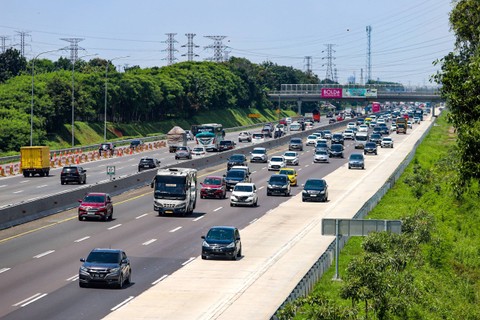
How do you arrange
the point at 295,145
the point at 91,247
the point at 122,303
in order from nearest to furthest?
1. the point at 122,303
2. the point at 91,247
3. the point at 295,145

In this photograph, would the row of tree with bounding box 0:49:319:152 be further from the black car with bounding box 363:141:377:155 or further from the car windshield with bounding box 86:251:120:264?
the car windshield with bounding box 86:251:120:264

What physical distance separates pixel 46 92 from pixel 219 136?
28025 millimetres

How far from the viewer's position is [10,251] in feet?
152

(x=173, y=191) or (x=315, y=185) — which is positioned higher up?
(x=173, y=191)

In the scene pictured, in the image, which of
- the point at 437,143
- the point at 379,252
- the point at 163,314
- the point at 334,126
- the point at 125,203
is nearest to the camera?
the point at 163,314

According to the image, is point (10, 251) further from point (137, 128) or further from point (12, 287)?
point (137, 128)

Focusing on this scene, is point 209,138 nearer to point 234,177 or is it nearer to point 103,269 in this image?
point 234,177

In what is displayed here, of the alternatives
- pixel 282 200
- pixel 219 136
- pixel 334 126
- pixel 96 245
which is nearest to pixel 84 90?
pixel 219 136

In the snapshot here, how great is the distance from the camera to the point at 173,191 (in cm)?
6038

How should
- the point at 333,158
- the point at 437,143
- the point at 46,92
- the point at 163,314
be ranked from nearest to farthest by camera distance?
the point at 163,314
the point at 333,158
the point at 46,92
the point at 437,143

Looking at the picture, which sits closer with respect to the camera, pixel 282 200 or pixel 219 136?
pixel 282 200

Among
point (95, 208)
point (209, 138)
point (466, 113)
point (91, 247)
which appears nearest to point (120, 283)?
point (91, 247)

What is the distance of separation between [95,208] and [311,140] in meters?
86.0

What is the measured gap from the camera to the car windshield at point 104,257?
36.8 meters
